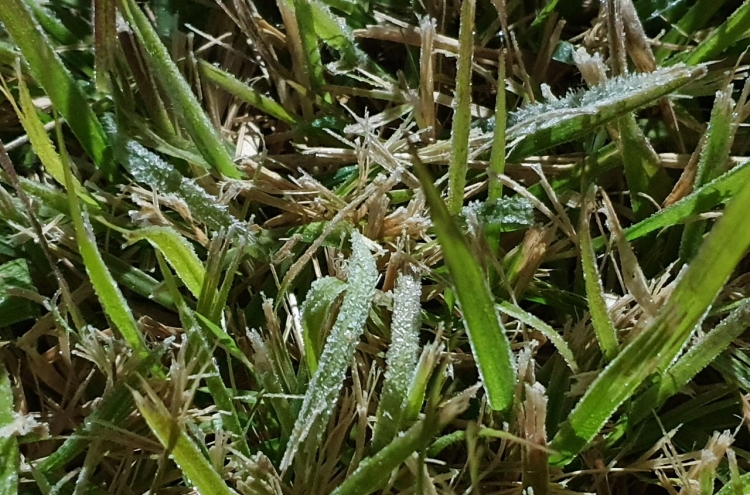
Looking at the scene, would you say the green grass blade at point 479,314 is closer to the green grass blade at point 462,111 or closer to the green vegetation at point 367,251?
the green vegetation at point 367,251

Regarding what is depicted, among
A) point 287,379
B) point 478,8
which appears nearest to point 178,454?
point 287,379

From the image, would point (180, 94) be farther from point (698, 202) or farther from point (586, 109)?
point (698, 202)

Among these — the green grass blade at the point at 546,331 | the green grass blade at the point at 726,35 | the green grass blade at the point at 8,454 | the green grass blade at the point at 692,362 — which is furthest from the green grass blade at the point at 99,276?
the green grass blade at the point at 726,35

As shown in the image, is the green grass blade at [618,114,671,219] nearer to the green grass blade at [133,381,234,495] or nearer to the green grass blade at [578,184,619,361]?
the green grass blade at [578,184,619,361]

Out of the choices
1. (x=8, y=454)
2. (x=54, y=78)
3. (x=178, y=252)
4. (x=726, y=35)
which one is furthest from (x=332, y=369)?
(x=726, y=35)

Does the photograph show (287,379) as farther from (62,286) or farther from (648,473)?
(648,473)

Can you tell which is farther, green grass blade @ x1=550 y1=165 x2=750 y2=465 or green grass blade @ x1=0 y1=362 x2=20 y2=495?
green grass blade @ x1=0 y1=362 x2=20 y2=495

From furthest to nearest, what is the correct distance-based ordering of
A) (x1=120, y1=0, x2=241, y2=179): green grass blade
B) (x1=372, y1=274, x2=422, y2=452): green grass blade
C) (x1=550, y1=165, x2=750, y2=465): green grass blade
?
(x1=120, y1=0, x2=241, y2=179): green grass blade, (x1=372, y1=274, x2=422, y2=452): green grass blade, (x1=550, y1=165, x2=750, y2=465): green grass blade

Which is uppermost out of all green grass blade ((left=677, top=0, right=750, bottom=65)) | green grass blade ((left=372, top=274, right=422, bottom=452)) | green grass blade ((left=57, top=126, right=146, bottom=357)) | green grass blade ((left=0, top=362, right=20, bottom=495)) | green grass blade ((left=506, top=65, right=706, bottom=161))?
green grass blade ((left=677, top=0, right=750, bottom=65))

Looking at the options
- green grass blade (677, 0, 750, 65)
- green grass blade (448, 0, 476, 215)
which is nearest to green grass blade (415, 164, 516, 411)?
green grass blade (448, 0, 476, 215)
